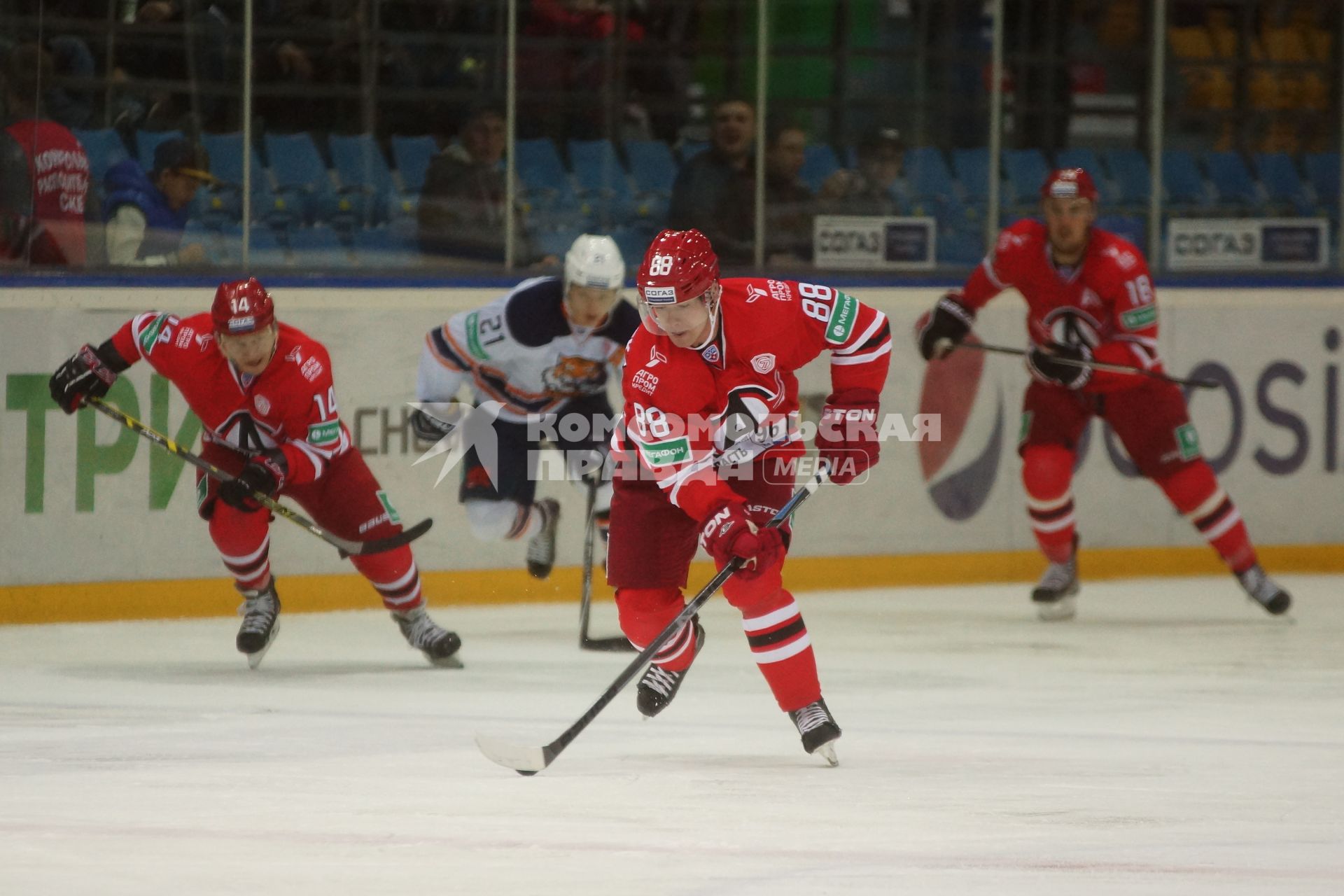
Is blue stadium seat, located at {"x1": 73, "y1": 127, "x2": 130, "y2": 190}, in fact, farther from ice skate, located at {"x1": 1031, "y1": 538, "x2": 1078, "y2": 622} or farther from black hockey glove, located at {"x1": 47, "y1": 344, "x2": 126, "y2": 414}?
ice skate, located at {"x1": 1031, "y1": 538, "x2": 1078, "y2": 622}

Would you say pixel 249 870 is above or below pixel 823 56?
below

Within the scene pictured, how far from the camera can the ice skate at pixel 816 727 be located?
13.6ft

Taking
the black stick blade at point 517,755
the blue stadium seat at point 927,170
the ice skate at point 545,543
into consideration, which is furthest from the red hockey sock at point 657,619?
the blue stadium seat at point 927,170

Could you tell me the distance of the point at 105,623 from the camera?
20.7 feet

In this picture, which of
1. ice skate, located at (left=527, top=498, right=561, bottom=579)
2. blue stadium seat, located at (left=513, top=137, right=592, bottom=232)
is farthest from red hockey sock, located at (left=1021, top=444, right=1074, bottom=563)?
blue stadium seat, located at (left=513, top=137, right=592, bottom=232)

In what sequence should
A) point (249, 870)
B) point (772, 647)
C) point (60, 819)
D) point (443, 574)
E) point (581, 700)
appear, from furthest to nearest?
point (443, 574) → point (581, 700) → point (772, 647) → point (60, 819) → point (249, 870)

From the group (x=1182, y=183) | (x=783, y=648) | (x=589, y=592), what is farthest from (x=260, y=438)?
(x=1182, y=183)

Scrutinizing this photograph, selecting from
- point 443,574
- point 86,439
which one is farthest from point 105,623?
point 443,574

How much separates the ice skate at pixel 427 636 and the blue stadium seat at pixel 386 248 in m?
1.72

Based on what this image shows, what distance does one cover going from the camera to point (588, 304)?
5816mm

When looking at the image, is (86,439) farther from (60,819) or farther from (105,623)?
(60,819)

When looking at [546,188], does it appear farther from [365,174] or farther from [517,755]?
[517,755]

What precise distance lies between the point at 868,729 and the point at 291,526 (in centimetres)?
247

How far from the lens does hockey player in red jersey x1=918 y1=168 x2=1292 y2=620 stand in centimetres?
661
